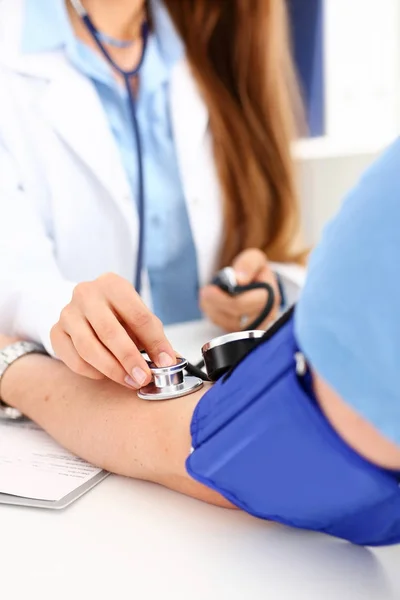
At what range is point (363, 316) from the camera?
1.03 feet

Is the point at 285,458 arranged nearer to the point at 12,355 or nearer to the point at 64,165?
the point at 12,355

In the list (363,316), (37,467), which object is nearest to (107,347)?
(37,467)

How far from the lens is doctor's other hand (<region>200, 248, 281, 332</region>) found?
982 millimetres

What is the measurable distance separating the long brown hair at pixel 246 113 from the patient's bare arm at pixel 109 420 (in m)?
0.62

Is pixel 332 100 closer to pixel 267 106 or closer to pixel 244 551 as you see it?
pixel 267 106

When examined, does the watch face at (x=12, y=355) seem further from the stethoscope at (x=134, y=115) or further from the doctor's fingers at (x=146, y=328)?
the stethoscope at (x=134, y=115)

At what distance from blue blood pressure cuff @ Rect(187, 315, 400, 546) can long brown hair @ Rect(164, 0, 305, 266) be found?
2.65 feet

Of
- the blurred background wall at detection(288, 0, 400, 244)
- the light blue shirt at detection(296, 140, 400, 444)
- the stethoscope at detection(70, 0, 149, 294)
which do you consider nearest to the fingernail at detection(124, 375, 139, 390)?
the light blue shirt at detection(296, 140, 400, 444)

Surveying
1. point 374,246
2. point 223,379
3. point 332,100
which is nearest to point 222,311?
point 223,379

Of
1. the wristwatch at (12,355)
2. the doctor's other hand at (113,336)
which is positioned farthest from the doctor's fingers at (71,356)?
the wristwatch at (12,355)

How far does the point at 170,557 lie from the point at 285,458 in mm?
122

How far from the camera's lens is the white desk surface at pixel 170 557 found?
41cm

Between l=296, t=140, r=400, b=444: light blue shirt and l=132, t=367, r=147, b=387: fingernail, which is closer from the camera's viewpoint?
l=296, t=140, r=400, b=444: light blue shirt

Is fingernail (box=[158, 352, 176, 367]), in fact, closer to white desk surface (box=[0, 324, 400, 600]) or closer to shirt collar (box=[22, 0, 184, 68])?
white desk surface (box=[0, 324, 400, 600])
